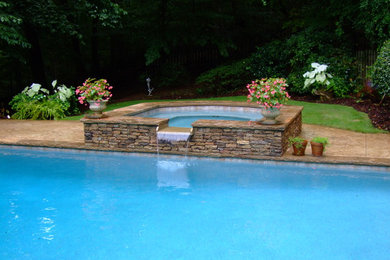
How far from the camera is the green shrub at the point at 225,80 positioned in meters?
15.3

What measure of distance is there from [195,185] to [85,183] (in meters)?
1.67

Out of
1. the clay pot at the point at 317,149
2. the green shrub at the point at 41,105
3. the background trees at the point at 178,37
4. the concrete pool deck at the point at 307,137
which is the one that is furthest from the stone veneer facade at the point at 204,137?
the background trees at the point at 178,37

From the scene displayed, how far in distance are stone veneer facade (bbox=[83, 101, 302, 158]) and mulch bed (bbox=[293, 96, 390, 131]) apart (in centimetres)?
251

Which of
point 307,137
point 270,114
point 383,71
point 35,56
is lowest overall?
point 307,137

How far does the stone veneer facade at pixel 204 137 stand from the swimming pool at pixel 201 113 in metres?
2.53

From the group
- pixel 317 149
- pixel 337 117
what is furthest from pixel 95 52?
pixel 317 149

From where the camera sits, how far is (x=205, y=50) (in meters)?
18.0

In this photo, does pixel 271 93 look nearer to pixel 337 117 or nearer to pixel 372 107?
pixel 337 117

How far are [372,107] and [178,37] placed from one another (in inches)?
324

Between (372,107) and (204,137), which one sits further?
(372,107)

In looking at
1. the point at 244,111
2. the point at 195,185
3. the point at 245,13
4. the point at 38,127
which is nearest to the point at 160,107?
the point at 244,111

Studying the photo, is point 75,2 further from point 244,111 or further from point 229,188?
point 229,188

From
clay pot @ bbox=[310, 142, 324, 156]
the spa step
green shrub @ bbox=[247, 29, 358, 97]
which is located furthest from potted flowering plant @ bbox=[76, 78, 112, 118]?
green shrub @ bbox=[247, 29, 358, 97]

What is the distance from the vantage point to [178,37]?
16.1 m
